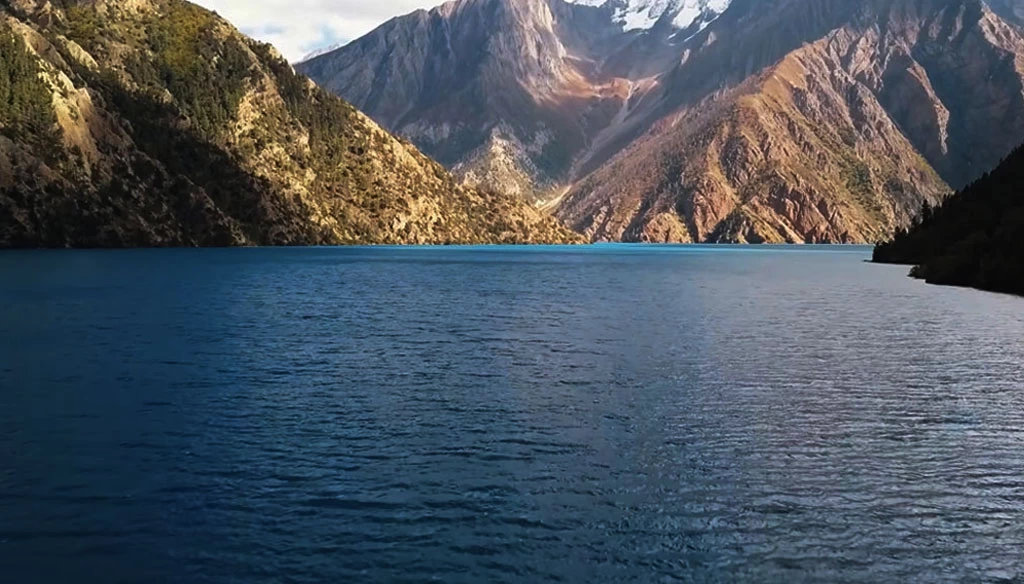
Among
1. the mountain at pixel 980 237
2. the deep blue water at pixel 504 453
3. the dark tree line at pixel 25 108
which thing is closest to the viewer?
the deep blue water at pixel 504 453

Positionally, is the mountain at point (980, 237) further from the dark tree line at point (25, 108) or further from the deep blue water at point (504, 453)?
the dark tree line at point (25, 108)

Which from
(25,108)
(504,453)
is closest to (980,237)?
(504,453)

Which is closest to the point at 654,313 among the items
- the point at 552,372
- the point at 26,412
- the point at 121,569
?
Answer: the point at 552,372

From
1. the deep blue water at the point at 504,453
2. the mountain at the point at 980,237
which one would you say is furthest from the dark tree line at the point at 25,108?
the mountain at the point at 980,237

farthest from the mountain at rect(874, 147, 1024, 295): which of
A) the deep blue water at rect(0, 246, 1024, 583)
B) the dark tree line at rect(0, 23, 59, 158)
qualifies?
the dark tree line at rect(0, 23, 59, 158)

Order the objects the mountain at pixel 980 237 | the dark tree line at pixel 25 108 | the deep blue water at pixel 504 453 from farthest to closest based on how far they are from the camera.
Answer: the dark tree line at pixel 25 108, the mountain at pixel 980 237, the deep blue water at pixel 504 453

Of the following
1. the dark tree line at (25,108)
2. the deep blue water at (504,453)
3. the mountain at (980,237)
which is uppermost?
the dark tree line at (25,108)

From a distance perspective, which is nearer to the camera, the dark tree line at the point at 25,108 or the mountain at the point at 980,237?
the mountain at the point at 980,237

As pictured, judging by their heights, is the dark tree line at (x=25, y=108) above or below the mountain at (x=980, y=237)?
A: above
